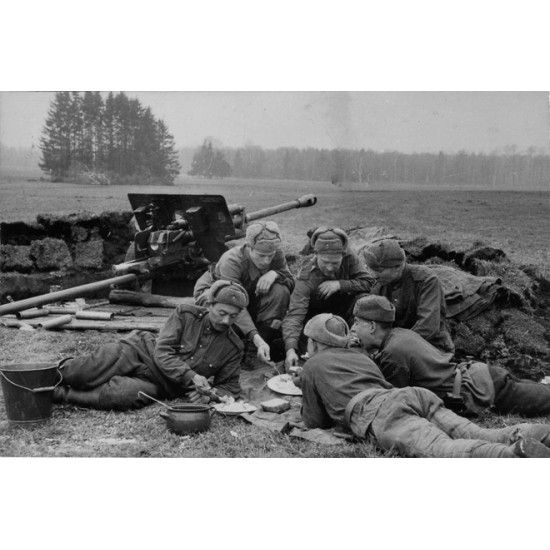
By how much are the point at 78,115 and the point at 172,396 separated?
2872 mm

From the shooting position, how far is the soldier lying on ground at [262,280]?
20.4 ft

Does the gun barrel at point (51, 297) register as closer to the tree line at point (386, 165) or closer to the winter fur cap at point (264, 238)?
the tree line at point (386, 165)

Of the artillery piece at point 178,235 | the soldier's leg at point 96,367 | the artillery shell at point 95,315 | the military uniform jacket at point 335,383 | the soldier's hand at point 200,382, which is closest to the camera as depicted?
the military uniform jacket at point 335,383

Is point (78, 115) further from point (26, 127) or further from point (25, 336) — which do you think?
point (25, 336)

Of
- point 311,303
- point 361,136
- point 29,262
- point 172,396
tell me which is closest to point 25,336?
point 29,262

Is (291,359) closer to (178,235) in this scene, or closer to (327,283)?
(327,283)

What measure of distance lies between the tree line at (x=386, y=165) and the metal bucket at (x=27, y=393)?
118 inches

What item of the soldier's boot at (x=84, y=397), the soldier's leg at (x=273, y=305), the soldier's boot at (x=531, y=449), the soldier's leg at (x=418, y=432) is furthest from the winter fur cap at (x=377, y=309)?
the soldier's boot at (x=84, y=397)

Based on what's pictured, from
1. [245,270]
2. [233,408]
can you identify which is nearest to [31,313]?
[245,270]

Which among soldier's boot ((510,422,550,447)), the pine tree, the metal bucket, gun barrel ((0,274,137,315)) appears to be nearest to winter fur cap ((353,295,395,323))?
soldier's boot ((510,422,550,447))

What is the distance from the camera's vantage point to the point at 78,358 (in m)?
5.14

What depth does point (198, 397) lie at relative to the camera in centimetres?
501

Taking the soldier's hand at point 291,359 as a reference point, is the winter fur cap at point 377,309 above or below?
above

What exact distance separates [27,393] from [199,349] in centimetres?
125
